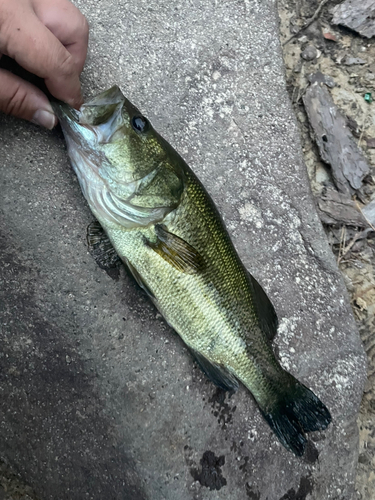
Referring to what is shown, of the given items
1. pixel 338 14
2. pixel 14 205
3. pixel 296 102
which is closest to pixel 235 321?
pixel 14 205

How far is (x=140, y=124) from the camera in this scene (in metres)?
2.24

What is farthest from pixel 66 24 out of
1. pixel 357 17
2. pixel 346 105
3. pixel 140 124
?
pixel 357 17

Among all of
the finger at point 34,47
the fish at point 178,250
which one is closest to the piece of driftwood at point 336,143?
the fish at point 178,250

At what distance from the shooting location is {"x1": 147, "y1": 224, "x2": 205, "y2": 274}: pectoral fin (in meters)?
2.26

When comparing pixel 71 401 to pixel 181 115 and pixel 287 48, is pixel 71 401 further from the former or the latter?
pixel 287 48

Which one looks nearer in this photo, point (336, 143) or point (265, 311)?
point (265, 311)

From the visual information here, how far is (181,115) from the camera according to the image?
281 centimetres

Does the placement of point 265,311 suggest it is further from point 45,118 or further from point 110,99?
point 45,118

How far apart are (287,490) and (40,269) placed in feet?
5.93

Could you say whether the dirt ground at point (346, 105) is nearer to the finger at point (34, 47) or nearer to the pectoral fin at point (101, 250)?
the pectoral fin at point (101, 250)

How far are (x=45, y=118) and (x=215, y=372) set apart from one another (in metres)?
1.59

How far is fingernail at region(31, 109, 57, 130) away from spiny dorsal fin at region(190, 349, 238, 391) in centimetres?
139

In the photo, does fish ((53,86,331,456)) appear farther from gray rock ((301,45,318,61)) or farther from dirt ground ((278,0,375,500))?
gray rock ((301,45,318,61))

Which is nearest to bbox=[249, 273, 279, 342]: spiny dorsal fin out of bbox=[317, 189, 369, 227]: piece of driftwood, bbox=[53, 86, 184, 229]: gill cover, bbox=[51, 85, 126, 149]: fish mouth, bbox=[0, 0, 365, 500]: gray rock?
bbox=[0, 0, 365, 500]: gray rock
